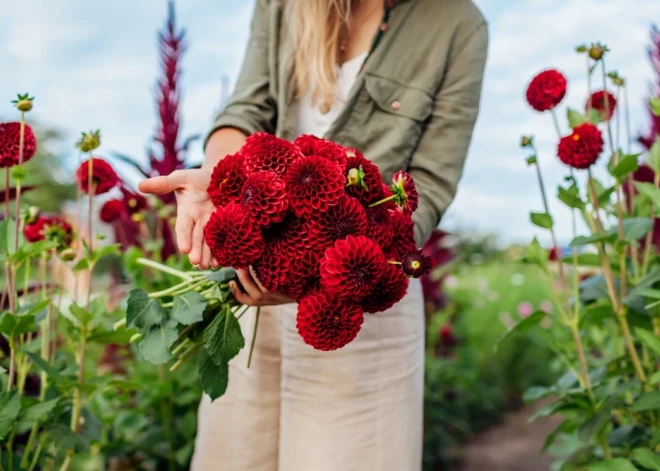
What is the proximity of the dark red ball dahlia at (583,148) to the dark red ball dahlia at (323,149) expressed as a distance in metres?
0.55

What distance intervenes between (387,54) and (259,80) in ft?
0.99

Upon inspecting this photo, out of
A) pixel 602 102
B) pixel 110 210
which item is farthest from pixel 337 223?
pixel 110 210

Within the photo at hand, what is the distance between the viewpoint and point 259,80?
1.53 metres

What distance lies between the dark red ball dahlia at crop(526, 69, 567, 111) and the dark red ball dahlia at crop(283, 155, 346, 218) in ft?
2.10

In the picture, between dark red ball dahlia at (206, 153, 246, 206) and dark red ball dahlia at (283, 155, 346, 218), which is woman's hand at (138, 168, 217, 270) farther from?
dark red ball dahlia at (283, 155, 346, 218)

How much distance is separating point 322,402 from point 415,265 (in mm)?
394

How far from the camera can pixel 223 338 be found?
106cm

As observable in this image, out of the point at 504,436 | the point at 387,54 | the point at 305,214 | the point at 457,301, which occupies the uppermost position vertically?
the point at 387,54

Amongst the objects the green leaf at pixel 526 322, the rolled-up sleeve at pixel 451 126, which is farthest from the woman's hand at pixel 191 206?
the green leaf at pixel 526 322

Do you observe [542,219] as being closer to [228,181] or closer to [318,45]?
[318,45]

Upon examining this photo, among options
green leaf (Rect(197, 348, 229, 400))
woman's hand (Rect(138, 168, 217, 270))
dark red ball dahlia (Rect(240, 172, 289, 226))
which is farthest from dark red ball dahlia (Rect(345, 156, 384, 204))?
green leaf (Rect(197, 348, 229, 400))

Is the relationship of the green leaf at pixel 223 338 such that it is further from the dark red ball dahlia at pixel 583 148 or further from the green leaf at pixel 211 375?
the dark red ball dahlia at pixel 583 148

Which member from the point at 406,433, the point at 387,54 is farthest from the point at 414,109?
the point at 406,433

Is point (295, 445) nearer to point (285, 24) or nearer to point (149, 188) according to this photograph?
point (149, 188)
